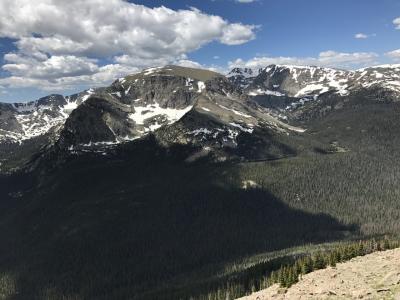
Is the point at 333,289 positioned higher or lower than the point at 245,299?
higher

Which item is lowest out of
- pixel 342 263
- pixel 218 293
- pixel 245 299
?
pixel 218 293

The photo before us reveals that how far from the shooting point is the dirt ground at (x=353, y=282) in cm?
6988

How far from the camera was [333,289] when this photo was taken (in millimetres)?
75125

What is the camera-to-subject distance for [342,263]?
9244 centimetres

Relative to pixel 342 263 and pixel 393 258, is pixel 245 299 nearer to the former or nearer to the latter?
pixel 342 263

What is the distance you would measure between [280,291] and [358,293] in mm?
17131

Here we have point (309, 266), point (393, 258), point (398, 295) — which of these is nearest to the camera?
point (398, 295)

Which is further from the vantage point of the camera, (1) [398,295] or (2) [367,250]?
(2) [367,250]

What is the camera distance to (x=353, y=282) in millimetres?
75750

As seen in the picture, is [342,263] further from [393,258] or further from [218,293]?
[218,293]

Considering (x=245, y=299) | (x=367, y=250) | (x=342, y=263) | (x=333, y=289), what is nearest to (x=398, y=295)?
(x=333, y=289)

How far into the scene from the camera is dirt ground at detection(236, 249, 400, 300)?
2751 inches

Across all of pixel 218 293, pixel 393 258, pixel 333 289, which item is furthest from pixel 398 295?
pixel 218 293

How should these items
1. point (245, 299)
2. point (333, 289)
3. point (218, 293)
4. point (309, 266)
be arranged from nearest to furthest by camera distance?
1. point (333, 289)
2. point (245, 299)
3. point (309, 266)
4. point (218, 293)
